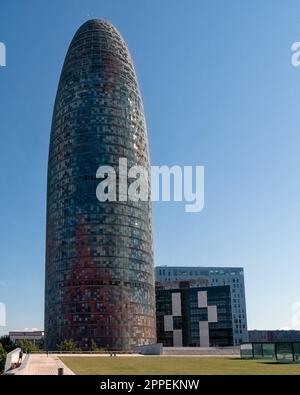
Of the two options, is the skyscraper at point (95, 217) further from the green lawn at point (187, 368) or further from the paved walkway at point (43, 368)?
the paved walkway at point (43, 368)

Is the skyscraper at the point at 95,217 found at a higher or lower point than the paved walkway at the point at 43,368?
higher

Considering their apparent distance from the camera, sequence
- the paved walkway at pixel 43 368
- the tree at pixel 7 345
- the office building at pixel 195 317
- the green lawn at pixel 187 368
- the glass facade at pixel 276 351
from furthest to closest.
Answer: the office building at pixel 195 317 < the tree at pixel 7 345 < the glass facade at pixel 276 351 < the green lawn at pixel 187 368 < the paved walkway at pixel 43 368

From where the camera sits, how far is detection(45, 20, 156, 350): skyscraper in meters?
152

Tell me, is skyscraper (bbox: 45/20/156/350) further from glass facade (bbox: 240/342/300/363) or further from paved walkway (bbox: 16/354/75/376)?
paved walkway (bbox: 16/354/75/376)

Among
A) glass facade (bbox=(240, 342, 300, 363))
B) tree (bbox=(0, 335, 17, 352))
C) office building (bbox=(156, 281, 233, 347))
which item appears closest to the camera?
glass facade (bbox=(240, 342, 300, 363))

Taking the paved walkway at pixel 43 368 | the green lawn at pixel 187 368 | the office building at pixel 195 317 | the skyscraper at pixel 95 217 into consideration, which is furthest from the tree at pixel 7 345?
the green lawn at pixel 187 368

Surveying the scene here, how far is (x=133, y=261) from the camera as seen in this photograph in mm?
160500

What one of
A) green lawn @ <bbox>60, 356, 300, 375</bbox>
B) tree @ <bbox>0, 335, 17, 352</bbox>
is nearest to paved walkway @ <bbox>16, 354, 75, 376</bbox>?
green lawn @ <bbox>60, 356, 300, 375</bbox>

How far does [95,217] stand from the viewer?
15750 cm

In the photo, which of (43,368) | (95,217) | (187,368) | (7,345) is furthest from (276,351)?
(95,217)

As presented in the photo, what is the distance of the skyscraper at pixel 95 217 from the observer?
152m

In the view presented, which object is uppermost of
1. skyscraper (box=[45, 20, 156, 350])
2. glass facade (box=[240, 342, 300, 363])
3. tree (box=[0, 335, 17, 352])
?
skyscraper (box=[45, 20, 156, 350])
